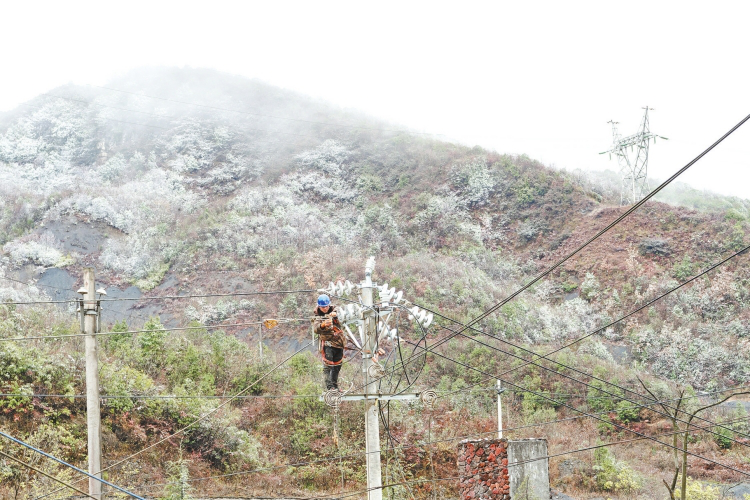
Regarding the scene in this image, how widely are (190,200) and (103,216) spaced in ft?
15.8

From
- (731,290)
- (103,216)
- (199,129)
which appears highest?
(199,129)

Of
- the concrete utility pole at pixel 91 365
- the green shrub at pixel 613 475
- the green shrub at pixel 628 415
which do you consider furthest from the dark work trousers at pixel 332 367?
the green shrub at pixel 628 415

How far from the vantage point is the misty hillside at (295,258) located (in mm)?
16484

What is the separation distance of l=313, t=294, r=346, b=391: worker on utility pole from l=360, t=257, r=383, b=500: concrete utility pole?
40cm

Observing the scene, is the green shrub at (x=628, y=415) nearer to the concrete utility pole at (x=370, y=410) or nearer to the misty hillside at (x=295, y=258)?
the misty hillside at (x=295, y=258)

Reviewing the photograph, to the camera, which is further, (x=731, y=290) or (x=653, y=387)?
(x=731, y=290)

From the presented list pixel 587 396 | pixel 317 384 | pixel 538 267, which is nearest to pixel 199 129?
pixel 538 267

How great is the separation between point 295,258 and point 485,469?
1656cm

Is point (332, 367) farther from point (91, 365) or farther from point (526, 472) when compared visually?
point (526, 472)

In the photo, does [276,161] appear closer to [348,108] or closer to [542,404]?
[348,108]

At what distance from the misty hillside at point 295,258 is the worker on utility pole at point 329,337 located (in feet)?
18.3

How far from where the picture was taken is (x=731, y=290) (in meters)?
25.1

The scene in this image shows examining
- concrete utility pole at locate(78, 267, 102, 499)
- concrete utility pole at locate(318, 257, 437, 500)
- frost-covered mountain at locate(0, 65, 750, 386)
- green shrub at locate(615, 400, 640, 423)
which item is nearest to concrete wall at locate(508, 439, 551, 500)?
concrete utility pole at locate(318, 257, 437, 500)

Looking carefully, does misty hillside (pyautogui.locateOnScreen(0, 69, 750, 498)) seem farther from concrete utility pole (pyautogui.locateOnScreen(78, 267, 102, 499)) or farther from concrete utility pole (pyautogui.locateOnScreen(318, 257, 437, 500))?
concrete utility pole (pyautogui.locateOnScreen(318, 257, 437, 500))
